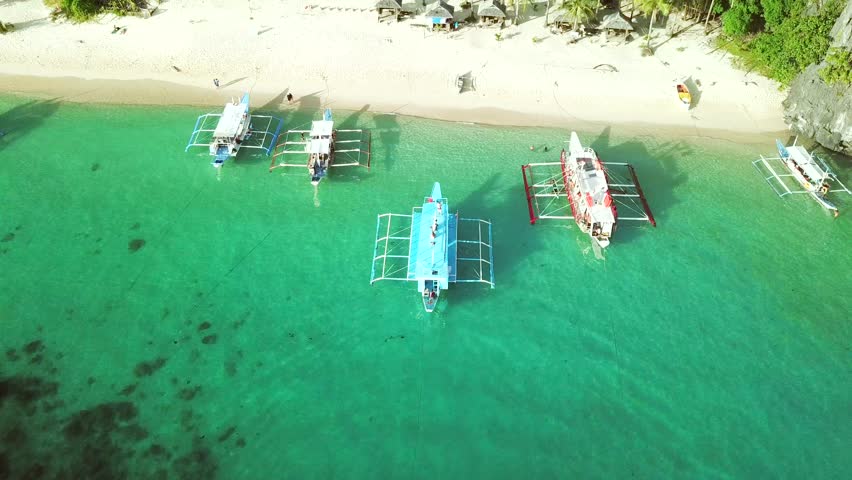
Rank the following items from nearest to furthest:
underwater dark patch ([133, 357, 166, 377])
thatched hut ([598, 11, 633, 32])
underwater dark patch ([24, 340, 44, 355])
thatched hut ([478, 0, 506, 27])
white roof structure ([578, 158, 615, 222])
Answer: underwater dark patch ([133, 357, 166, 377]), underwater dark patch ([24, 340, 44, 355]), white roof structure ([578, 158, 615, 222]), thatched hut ([598, 11, 633, 32]), thatched hut ([478, 0, 506, 27])

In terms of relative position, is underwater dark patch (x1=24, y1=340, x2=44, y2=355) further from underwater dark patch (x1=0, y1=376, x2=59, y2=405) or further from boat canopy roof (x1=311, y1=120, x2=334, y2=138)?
boat canopy roof (x1=311, y1=120, x2=334, y2=138)

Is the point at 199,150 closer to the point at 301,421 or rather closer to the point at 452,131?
the point at 452,131

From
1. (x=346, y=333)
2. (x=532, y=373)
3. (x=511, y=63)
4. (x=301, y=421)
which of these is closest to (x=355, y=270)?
(x=346, y=333)

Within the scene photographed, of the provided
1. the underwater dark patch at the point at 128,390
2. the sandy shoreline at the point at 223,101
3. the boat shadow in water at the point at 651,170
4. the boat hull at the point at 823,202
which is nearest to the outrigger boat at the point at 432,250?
the boat shadow in water at the point at 651,170

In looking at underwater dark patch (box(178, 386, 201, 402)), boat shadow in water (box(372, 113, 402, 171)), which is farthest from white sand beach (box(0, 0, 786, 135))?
underwater dark patch (box(178, 386, 201, 402))

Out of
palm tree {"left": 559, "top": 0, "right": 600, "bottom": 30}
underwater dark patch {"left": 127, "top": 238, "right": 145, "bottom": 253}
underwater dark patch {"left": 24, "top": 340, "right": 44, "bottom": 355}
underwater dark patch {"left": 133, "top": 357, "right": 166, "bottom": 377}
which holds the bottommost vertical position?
underwater dark patch {"left": 133, "top": 357, "right": 166, "bottom": 377}

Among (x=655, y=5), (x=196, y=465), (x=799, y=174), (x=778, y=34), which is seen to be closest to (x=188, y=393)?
(x=196, y=465)

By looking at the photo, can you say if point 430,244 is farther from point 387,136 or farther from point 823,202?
point 823,202

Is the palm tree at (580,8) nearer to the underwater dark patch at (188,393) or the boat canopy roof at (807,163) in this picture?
the boat canopy roof at (807,163)
